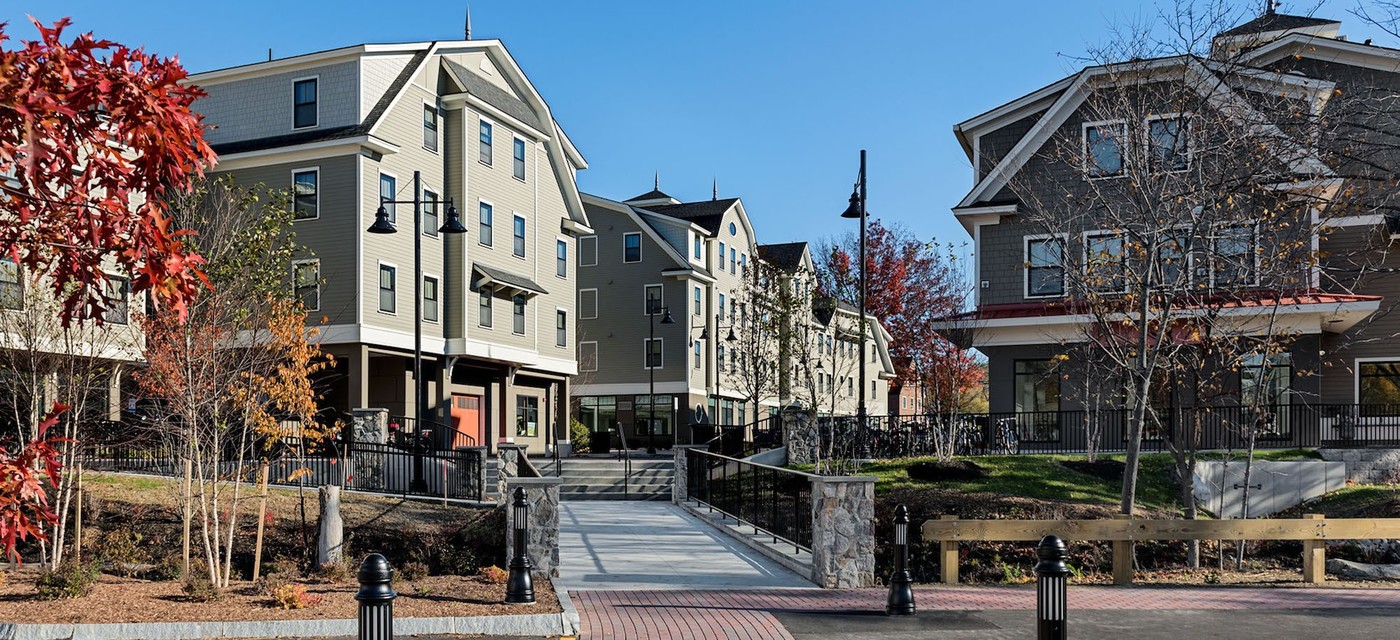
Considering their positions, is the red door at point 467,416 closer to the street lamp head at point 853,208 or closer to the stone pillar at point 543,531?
the street lamp head at point 853,208

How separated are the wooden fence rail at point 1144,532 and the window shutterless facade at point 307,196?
78.3ft

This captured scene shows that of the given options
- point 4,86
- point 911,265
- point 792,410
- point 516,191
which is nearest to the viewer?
point 4,86

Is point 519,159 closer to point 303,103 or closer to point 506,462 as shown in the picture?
point 303,103

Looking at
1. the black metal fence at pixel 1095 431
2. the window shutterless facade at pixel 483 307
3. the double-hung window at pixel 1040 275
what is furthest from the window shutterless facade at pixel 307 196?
the double-hung window at pixel 1040 275

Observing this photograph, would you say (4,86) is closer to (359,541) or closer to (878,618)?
(878,618)

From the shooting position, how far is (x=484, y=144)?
37875mm

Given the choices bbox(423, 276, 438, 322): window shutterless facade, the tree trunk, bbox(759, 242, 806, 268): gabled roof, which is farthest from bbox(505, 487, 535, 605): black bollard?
bbox(759, 242, 806, 268): gabled roof

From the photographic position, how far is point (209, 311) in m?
14.6

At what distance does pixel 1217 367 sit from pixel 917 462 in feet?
21.7

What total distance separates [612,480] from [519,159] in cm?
1450

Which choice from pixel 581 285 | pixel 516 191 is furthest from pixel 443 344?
pixel 581 285

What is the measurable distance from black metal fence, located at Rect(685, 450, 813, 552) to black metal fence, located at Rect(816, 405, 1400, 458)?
6.97ft

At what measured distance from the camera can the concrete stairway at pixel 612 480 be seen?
2855 cm

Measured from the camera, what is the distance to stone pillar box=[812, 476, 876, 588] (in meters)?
13.3
